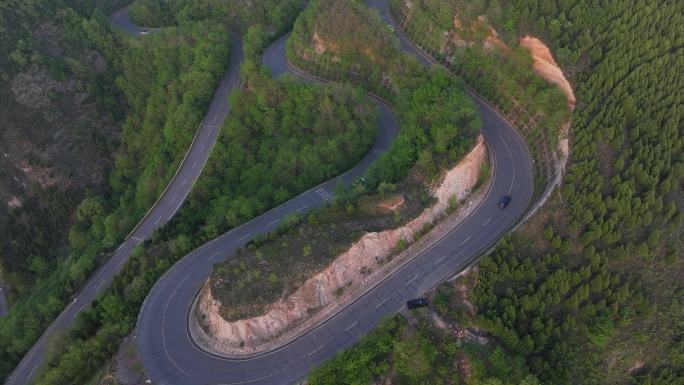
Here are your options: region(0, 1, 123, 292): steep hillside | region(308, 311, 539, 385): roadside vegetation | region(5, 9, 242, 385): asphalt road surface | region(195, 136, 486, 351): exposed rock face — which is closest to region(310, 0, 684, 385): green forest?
region(308, 311, 539, 385): roadside vegetation

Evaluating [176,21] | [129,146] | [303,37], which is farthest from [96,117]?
[303,37]

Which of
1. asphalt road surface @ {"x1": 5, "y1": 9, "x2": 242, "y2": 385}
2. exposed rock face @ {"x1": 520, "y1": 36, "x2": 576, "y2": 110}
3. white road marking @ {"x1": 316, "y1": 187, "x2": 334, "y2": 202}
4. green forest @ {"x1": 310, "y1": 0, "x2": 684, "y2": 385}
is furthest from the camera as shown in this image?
white road marking @ {"x1": 316, "y1": 187, "x2": 334, "y2": 202}

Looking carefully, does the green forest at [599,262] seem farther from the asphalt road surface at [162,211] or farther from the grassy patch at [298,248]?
the asphalt road surface at [162,211]

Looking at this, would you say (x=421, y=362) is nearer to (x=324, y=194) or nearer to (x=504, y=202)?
(x=504, y=202)

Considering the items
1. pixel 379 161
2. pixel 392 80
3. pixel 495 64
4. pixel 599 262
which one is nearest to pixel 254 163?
pixel 379 161

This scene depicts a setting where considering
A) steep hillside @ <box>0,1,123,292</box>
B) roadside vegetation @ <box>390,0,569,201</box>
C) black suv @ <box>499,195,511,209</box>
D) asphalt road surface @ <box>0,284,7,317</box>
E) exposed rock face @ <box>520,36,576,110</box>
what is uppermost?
exposed rock face @ <box>520,36,576,110</box>

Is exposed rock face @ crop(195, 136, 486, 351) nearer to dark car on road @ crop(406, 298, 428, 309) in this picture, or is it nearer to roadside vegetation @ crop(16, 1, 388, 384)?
dark car on road @ crop(406, 298, 428, 309)
